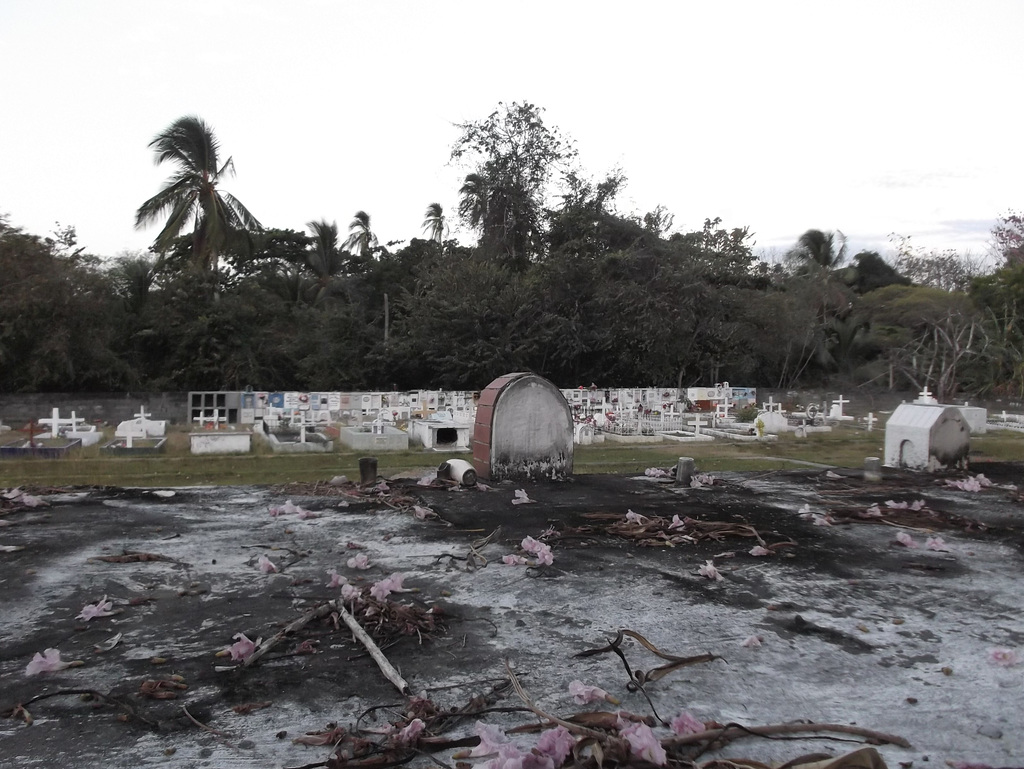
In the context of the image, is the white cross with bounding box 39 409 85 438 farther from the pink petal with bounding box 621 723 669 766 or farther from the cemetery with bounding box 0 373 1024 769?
the pink petal with bounding box 621 723 669 766

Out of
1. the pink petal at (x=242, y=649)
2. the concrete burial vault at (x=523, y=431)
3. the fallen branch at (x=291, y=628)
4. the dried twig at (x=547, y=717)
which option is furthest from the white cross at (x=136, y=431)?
the dried twig at (x=547, y=717)

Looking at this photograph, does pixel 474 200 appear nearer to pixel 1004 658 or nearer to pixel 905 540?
pixel 905 540

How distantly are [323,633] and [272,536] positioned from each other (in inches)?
103

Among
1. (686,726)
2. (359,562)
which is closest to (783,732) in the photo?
(686,726)

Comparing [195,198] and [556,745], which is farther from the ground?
[195,198]

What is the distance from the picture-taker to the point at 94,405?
23734 mm

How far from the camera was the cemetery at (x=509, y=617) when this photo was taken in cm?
319

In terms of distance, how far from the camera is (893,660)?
13.2 ft

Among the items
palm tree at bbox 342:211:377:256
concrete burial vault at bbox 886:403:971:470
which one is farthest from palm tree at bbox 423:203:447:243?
concrete burial vault at bbox 886:403:971:470

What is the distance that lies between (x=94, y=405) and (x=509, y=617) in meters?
22.9

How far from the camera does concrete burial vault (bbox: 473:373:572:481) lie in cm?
969

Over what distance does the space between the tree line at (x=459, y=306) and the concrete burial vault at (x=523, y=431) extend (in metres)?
17.5

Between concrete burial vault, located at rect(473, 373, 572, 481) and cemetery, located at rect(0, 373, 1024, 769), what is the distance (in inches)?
1.2

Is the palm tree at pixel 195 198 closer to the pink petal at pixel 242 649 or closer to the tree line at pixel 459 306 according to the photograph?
the tree line at pixel 459 306
